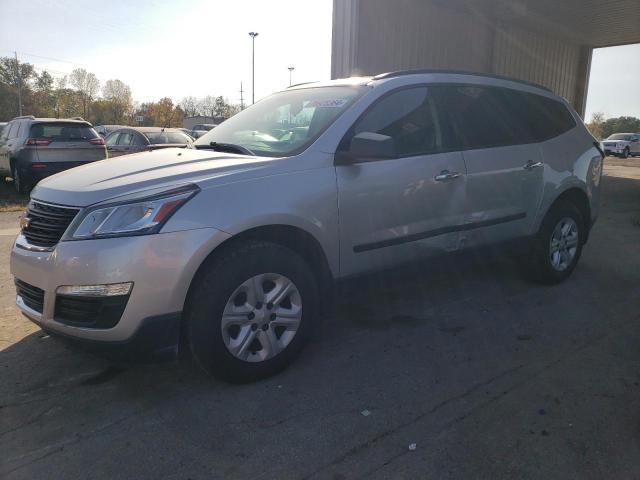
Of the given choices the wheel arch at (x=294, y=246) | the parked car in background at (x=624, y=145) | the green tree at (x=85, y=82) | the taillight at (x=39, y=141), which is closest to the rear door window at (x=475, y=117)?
the wheel arch at (x=294, y=246)

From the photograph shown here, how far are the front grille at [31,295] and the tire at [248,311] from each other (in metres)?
0.82

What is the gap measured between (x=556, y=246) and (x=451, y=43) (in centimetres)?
1192

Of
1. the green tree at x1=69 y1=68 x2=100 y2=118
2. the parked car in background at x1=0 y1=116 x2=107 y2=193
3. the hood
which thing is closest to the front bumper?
the hood

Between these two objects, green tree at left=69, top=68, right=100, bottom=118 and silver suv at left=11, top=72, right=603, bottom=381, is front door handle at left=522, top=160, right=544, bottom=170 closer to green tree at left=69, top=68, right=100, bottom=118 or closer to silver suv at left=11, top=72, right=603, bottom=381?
silver suv at left=11, top=72, right=603, bottom=381

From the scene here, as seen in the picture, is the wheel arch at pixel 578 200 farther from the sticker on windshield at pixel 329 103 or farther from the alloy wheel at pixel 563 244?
the sticker on windshield at pixel 329 103

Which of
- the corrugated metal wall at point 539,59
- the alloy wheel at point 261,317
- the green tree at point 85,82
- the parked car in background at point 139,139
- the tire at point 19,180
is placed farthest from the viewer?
the green tree at point 85,82

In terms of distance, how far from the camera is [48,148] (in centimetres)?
1073

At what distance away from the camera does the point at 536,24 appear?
16844 mm

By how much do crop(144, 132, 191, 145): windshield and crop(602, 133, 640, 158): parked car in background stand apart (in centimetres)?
2933

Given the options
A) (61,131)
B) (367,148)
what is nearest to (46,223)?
(367,148)

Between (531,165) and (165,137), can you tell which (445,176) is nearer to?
(531,165)

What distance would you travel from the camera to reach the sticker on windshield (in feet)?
11.3

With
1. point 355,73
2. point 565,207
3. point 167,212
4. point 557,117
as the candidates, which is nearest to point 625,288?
point 565,207

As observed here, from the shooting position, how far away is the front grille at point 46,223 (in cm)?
270
